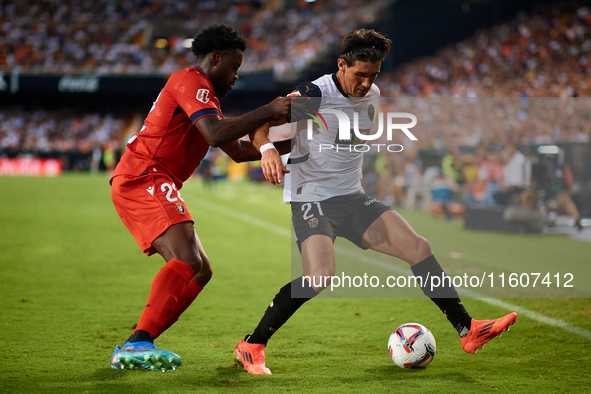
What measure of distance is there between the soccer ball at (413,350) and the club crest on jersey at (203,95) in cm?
188

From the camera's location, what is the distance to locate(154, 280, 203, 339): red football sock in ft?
11.6

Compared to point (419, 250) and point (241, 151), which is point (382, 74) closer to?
point (241, 151)

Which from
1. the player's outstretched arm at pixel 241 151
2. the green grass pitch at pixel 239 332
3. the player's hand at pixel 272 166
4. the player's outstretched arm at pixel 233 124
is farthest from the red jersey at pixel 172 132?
the green grass pitch at pixel 239 332

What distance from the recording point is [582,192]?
35.0 ft

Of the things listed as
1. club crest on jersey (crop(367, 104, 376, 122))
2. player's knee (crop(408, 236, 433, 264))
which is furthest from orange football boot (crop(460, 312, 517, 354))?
club crest on jersey (crop(367, 104, 376, 122))

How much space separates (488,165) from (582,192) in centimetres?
256

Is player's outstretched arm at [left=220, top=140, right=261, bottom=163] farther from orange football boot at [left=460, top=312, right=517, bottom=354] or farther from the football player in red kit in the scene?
orange football boot at [left=460, top=312, right=517, bottom=354]

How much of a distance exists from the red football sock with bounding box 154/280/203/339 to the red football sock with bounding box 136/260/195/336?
75 millimetres

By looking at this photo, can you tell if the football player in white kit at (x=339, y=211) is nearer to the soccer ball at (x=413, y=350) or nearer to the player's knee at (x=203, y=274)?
the soccer ball at (x=413, y=350)

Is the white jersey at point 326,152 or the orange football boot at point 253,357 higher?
the white jersey at point 326,152

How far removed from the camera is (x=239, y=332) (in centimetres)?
460

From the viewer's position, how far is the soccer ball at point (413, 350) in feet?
12.0

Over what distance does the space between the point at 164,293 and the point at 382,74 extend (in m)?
26.0

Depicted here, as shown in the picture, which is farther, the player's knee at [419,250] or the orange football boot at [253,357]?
the player's knee at [419,250]
